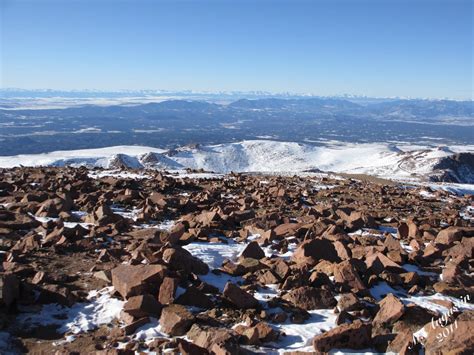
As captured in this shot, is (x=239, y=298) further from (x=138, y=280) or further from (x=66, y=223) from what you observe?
(x=66, y=223)

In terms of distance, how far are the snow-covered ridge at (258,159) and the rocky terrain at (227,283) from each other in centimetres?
6983

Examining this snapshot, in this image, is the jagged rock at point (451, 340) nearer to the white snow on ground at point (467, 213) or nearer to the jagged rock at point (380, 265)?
the jagged rock at point (380, 265)

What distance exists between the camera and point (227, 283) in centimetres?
698

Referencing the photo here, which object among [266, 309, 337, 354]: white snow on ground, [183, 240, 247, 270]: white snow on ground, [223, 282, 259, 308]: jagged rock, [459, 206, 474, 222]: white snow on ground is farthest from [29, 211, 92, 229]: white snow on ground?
[459, 206, 474, 222]: white snow on ground

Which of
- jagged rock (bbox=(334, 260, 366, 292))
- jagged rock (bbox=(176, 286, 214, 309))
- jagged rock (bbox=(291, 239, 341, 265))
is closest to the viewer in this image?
jagged rock (bbox=(176, 286, 214, 309))

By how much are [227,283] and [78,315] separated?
234cm

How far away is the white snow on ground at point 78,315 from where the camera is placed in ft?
21.0

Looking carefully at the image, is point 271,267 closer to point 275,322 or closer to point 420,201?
point 275,322

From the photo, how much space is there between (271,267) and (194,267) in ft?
4.76

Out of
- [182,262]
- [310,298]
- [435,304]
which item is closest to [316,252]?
[310,298]

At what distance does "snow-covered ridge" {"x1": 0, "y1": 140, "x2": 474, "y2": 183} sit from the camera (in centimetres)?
9143

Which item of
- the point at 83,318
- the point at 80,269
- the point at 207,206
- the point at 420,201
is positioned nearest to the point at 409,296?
the point at 83,318

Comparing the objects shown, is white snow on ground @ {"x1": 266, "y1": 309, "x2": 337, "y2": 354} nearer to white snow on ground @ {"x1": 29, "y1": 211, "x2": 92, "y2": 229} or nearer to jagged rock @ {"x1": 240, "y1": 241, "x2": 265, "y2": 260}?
jagged rock @ {"x1": 240, "y1": 241, "x2": 265, "y2": 260}

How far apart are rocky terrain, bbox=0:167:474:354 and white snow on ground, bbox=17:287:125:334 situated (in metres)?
0.03
